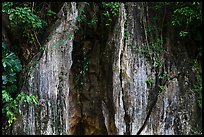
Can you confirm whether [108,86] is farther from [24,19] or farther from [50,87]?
[24,19]

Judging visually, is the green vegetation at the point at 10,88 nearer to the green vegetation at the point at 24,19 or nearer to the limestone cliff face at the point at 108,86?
the limestone cliff face at the point at 108,86

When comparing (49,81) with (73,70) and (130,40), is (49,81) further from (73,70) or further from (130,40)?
(130,40)

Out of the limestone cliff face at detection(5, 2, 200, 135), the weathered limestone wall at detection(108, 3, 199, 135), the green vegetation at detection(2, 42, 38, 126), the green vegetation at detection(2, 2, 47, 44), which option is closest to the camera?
the green vegetation at detection(2, 42, 38, 126)

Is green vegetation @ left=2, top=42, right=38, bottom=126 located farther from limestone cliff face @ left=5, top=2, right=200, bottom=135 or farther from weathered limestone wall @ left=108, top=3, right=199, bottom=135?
weathered limestone wall @ left=108, top=3, right=199, bottom=135

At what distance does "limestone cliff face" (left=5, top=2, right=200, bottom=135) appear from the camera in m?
3.97

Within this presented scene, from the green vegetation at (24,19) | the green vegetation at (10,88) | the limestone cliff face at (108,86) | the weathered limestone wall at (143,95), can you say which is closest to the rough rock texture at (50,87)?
the limestone cliff face at (108,86)

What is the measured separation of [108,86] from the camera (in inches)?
174

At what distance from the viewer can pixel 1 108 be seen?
12.1ft

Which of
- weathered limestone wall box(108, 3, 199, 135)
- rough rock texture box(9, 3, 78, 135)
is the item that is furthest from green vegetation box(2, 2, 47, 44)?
weathered limestone wall box(108, 3, 199, 135)

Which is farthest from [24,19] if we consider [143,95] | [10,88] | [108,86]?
[143,95]

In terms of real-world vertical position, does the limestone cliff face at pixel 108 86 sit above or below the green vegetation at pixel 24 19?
below

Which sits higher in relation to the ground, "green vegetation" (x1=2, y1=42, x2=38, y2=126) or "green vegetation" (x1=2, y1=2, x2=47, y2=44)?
"green vegetation" (x1=2, y1=2, x2=47, y2=44)

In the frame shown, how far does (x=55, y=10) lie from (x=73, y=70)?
3.10ft

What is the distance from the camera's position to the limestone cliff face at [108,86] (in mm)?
3967
